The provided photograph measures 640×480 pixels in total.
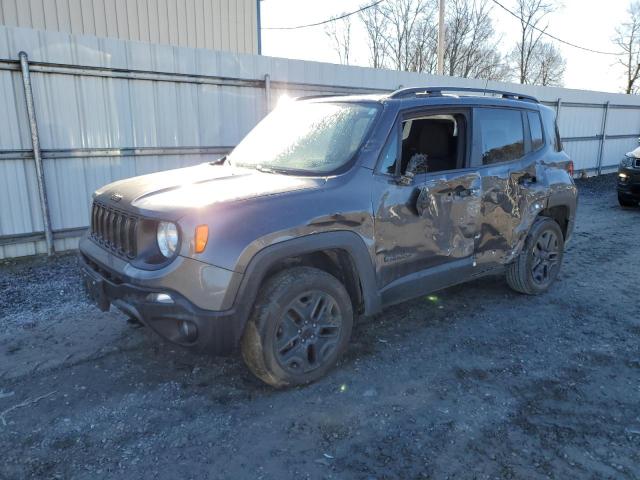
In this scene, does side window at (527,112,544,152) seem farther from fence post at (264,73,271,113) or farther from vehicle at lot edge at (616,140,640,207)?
vehicle at lot edge at (616,140,640,207)

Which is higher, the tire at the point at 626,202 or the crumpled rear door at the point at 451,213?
the crumpled rear door at the point at 451,213

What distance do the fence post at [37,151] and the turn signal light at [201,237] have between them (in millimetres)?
4460

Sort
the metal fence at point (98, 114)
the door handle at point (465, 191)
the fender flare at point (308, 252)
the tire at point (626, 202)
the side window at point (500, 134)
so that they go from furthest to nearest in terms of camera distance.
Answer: the tire at point (626, 202) → the metal fence at point (98, 114) → the side window at point (500, 134) → the door handle at point (465, 191) → the fender flare at point (308, 252)

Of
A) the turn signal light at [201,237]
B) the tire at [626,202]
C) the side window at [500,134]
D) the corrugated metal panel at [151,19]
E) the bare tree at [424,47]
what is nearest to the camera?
the turn signal light at [201,237]

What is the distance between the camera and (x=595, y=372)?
11.6 feet

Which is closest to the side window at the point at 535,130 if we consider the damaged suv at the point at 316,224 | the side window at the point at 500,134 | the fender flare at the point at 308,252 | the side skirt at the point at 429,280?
the damaged suv at the point at 316,224

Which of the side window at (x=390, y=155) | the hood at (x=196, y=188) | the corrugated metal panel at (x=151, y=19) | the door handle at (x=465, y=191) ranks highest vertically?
the corrugated metal panel at (x=151, y=19)

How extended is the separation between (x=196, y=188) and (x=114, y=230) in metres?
0.60

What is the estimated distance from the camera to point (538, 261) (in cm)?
501

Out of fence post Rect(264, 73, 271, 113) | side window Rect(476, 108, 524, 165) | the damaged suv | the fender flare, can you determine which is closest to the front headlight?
the damaged suv

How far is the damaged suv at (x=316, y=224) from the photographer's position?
2803 mm

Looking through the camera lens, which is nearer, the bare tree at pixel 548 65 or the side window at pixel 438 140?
the side window at pixel 438 140

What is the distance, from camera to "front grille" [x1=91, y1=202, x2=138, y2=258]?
3.03 metres

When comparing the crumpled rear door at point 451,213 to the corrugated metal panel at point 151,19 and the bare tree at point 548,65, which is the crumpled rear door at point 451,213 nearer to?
the corrugated metal panel at point 151,19
